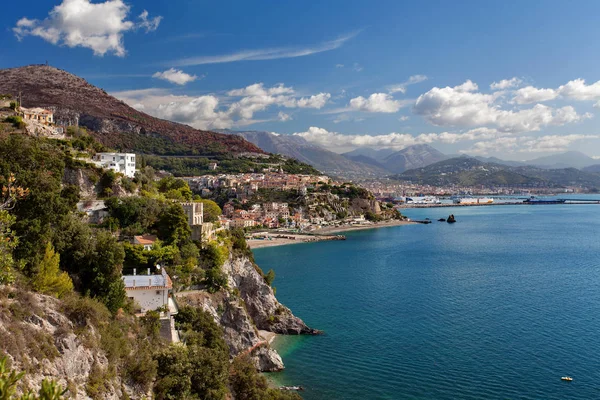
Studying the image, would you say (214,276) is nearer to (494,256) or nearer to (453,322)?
(453,322)

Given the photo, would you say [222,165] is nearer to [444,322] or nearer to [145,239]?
[444,322]

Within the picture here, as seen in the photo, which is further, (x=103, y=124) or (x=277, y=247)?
(x=103, y=124)

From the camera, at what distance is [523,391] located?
16.7 m

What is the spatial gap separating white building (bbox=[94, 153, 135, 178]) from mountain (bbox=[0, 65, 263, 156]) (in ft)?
163

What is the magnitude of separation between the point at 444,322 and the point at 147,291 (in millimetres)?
15269

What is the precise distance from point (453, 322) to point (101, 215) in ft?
56.4

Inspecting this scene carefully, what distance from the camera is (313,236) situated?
64.6m

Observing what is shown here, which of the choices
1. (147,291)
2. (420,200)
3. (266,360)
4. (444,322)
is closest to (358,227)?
(444,322)

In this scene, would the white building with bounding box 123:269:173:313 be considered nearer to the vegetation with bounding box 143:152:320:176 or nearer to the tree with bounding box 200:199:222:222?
the tree with bounding box 200:199:222:222

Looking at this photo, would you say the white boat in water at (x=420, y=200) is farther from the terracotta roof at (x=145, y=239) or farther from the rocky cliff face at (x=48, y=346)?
the rocky cliff face at (x=48, y=346)

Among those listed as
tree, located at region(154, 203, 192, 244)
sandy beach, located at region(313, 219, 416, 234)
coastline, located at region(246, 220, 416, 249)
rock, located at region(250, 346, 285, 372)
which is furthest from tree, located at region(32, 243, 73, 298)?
sandy beach, located at region(313, 219, 416, 234)

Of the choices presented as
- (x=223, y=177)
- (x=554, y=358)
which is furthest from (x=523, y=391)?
(x=223, y=177)

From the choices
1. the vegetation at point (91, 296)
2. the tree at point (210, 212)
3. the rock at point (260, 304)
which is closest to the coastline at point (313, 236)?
the tree at point (210, 212)

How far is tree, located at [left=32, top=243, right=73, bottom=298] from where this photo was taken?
1211 cm
